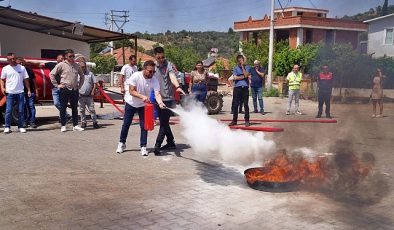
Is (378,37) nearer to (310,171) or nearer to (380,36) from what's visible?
(380,36)

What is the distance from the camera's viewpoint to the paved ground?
185 inches

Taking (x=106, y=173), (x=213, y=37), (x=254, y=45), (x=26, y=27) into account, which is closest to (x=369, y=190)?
(x=106, y=173)

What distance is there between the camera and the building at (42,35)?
1700 cm

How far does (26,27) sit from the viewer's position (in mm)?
19062

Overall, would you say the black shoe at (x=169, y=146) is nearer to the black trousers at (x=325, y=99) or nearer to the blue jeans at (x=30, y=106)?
the blue jeans at (x=30, y=106)

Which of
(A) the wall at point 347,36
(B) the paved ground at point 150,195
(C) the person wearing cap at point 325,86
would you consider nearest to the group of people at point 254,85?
(C) the person wearing cap at point 325,86

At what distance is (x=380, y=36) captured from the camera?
23.7 feet

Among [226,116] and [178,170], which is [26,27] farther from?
[178,170]

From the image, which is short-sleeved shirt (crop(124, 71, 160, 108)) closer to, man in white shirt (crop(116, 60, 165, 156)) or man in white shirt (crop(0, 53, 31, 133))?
man in white shirt (crop(116, 60, 165, 156))

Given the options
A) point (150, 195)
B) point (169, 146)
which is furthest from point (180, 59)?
point (150, 195)

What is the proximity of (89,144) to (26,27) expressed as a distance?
1222cm

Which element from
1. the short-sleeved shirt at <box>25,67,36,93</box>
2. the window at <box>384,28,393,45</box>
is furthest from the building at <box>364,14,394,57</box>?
the short-sleeved shirt at <box>25,67,36,93</box>

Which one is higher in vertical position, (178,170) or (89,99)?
(89,99)

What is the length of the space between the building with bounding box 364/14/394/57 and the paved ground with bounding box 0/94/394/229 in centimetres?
202
